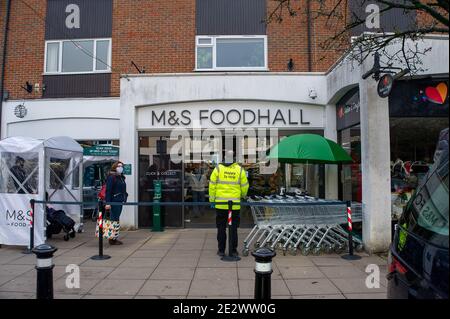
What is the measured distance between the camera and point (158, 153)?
37.3 ft

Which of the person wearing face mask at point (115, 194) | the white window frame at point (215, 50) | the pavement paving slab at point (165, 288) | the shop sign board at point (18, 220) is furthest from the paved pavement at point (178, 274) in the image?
the white window frame at point (215, 50)

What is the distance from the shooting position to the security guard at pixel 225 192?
7.64 m

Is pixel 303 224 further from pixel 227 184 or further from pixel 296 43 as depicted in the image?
pixel 296 43

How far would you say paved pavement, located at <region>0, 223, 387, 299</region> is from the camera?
543cm

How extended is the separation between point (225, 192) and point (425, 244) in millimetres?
5455

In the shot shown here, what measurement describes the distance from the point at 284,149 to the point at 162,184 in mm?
4280

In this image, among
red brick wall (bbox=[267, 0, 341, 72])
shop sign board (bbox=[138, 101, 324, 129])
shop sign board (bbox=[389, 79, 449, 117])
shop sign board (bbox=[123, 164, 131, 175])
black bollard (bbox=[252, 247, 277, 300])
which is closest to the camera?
black bollard (bbox=[252, 247, 277, 300])

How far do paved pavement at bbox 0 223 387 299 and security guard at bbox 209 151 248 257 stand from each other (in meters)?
0.43

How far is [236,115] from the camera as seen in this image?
11328mm

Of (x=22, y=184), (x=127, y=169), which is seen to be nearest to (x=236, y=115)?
(x=127, y=169)

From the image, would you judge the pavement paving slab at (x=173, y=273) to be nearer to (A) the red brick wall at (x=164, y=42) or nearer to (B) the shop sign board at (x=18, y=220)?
(B) the shop sign board at (x=18, y=220)

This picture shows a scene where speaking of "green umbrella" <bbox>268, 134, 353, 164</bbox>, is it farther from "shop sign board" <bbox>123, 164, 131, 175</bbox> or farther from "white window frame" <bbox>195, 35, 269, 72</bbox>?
"shop sign board" <bbox>123, 164, 131, 175</bbox>

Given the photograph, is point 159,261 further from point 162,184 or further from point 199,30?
point 199,30

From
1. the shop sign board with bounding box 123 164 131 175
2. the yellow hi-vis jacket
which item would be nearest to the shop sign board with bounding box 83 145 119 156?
the shop sign board with bounding box 123 164 131 175
